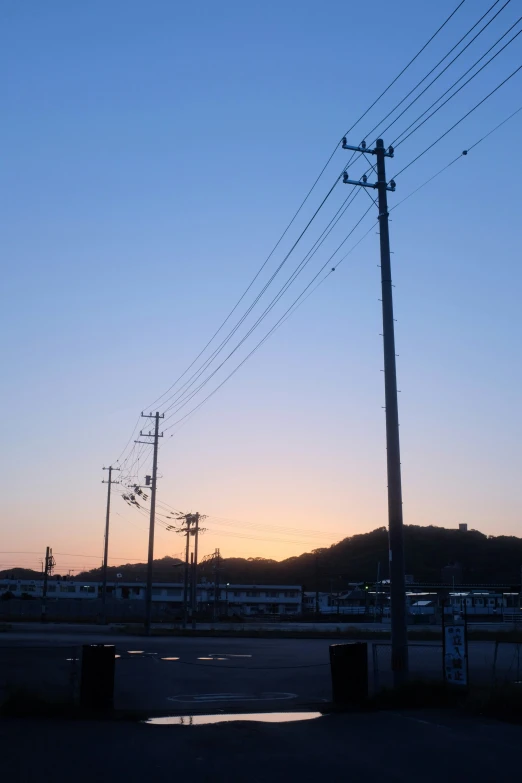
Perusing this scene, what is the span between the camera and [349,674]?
14172mm

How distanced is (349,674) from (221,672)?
30.3ft

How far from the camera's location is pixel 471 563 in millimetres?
184375

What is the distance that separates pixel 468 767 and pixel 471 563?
18497 centimetres

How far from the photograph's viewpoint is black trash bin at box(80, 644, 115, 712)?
13141 millimetres

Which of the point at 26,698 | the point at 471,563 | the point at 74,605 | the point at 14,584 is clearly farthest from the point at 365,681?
the point at 471,563

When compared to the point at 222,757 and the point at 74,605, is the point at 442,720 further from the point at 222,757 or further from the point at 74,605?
the point at 74,605

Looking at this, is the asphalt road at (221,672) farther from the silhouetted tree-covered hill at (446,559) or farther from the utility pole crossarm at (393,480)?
the silhouetted tree-covered hill at (446,559)

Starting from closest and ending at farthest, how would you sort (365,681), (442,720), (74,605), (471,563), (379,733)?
(379,733) → (442,720) → (365,681) → (74,605) → (471,563)

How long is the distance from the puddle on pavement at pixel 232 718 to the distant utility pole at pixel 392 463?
94.8 inches

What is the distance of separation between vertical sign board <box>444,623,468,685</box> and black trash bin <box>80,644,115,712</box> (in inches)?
246

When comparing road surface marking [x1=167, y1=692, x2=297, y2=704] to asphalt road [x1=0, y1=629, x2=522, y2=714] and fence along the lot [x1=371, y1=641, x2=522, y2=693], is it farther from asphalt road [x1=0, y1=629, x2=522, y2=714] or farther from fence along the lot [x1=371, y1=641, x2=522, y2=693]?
fence along the lot [x1=371, y1=641, x2=522, y2=693]

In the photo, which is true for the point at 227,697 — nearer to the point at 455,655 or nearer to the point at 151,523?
the point at 455,655

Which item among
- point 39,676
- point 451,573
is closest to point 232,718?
point 39,676

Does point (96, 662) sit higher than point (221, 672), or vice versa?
point (96, 662)
